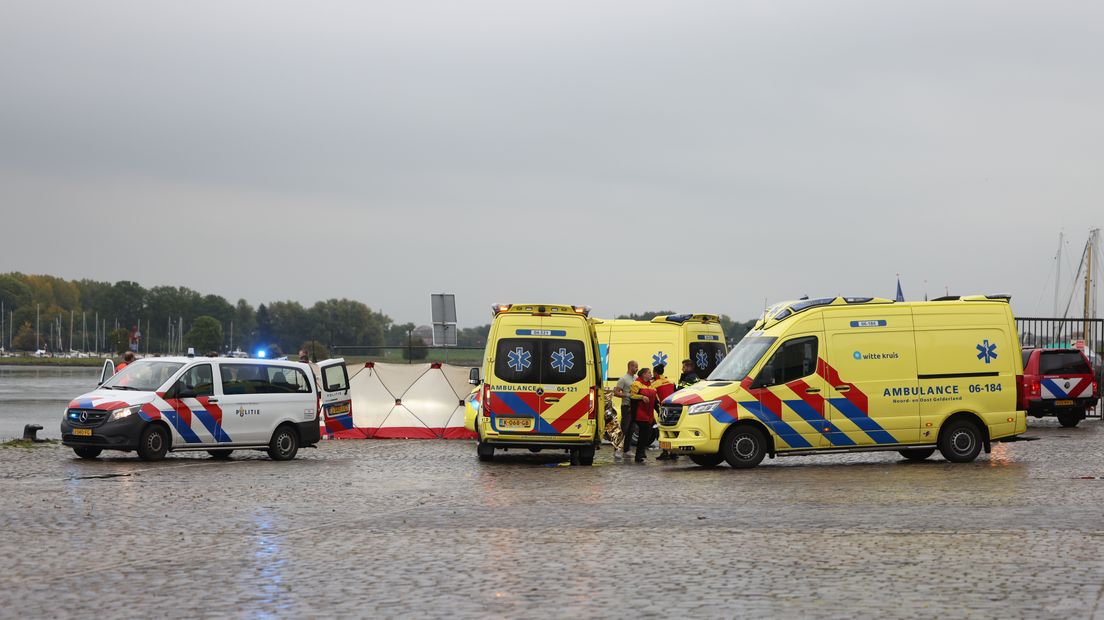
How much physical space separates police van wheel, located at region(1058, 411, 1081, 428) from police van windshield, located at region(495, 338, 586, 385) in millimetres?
15435

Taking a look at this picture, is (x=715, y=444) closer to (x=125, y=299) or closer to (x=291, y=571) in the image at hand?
(x=291, y=571)

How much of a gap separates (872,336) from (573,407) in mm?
4807

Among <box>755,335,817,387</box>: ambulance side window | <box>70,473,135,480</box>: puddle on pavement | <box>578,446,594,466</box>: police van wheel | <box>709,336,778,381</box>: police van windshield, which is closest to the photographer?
<box>70,473,135,480</box>: puddle on pavement

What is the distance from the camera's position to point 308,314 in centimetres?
15450

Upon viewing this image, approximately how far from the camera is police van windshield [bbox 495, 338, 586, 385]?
2197 cm

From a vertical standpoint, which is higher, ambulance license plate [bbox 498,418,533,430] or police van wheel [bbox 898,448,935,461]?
ambulance license plate [bbox 498,418,533,430]

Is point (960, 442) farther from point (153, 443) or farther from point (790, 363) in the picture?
point (153, 443)

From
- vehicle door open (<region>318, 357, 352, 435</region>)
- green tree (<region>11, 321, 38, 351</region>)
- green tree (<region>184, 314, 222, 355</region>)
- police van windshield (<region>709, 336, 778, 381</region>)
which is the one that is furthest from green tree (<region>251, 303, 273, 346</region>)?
police van windshield (<region>709, 336, 778, 381</region>)

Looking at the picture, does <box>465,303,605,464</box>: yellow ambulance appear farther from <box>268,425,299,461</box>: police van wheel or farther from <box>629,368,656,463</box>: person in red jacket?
<box>268,425,299,461</box>: police van wheel

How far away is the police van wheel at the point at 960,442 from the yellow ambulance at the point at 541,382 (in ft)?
17.8

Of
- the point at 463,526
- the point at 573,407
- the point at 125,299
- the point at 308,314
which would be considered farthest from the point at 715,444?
the point at 125,299

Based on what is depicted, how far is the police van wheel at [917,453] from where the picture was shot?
846 inches

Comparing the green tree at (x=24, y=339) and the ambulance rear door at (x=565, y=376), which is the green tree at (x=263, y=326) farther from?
the ambulance rear door at (x=565, y=376)

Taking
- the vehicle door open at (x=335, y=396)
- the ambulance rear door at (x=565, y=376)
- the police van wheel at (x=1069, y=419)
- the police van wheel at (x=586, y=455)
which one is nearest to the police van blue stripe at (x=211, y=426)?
the vehicle door open at (x=335, y=396)
